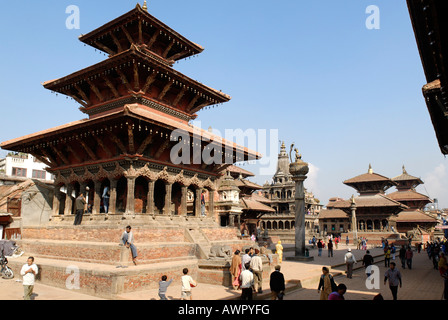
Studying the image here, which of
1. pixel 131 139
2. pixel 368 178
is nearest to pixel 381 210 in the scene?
pixel 368 178

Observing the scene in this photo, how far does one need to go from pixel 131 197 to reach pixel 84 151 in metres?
4.86

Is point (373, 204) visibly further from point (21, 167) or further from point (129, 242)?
point (21, 167)

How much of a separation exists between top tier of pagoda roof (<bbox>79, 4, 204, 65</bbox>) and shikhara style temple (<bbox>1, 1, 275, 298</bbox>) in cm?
7

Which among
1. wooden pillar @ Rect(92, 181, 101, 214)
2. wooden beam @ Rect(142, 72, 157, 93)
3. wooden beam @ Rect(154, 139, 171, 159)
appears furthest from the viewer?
wooden beam @ Rect(142, 72, 157, 93)

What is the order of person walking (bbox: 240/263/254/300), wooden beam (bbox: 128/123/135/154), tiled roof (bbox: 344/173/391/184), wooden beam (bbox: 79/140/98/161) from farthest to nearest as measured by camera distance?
tiled roof (bbox: 344/173/391/184) → wooden beam (bbox: 79/140/98/161) → wooden beam (bbox: 128/123/135/154) → person walking (bbox: 240/263/254/300)

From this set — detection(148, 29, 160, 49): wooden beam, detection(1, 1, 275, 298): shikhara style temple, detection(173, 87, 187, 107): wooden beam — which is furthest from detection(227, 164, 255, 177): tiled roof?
detection(148, 29, 160, 49): wooden beam

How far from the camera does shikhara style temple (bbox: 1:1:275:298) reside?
13.0 meters

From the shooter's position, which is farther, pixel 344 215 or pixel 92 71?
pixel 344 215

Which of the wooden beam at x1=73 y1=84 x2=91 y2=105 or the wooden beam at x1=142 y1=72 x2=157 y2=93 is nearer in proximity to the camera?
the wooden beam at x1=142 y1=72 x2=157 y2=93

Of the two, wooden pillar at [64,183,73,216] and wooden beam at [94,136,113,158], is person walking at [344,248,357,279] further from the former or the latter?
wooden pillar at [64,183,73,216]

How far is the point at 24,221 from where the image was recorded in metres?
19.1
